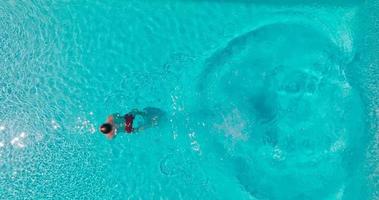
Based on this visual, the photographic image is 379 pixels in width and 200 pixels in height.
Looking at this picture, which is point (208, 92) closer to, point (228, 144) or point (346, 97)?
point (228, 144)

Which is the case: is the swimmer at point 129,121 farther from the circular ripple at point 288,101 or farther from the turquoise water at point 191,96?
the circular ripple at point 288,101

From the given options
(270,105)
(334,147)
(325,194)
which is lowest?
(325,194)

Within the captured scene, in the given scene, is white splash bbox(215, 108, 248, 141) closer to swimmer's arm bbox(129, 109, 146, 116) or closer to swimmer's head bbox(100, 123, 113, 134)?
swimmer's arm bbox(129, 109, 146, 116)

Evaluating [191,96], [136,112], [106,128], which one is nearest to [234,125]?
[191,96]

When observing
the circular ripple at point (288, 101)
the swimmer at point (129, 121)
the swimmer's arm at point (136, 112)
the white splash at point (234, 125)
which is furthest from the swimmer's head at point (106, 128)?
the white splash at point (234, 125)

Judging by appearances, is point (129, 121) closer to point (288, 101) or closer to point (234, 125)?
point (234, 125)

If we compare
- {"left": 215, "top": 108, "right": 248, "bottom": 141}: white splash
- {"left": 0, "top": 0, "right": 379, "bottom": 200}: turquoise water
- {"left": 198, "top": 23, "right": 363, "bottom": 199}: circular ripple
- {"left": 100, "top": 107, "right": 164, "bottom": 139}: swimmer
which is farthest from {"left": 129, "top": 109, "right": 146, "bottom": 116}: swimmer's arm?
{"left": 215, "top": 108, "right": 248, "bottom": 141}: white splash

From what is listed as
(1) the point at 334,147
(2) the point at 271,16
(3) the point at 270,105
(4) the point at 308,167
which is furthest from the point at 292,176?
(2) the point at 271,16
